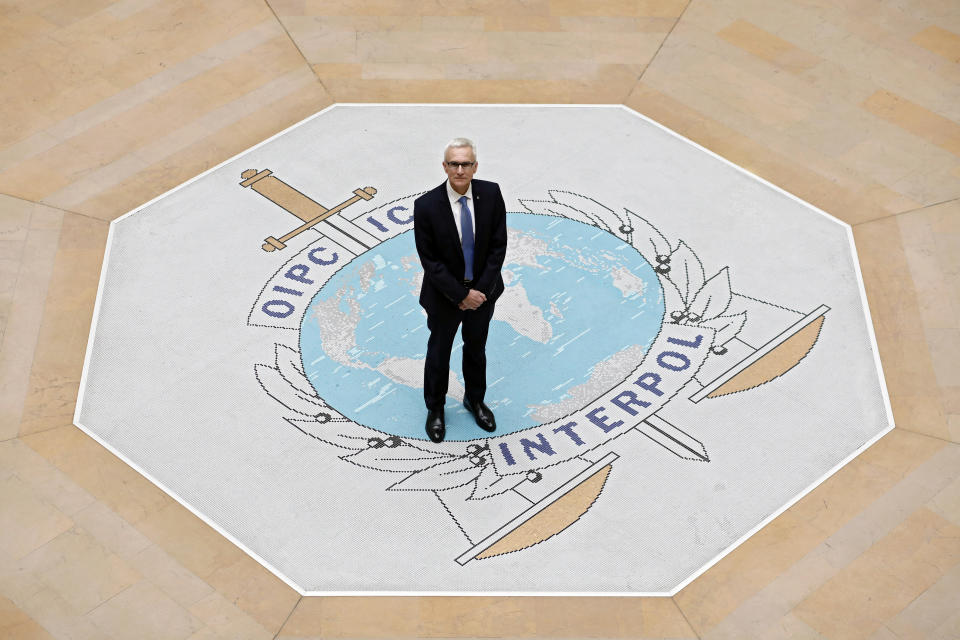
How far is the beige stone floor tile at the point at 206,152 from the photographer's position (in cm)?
916

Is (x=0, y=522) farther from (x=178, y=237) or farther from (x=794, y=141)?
(x=794, y=141)

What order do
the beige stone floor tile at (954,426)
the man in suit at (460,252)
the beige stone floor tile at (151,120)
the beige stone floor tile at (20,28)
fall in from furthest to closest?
the beige stone floor tile at (20,28), the beige stone floor tile at (151,120), the beige stone floor tile at (954,426), the man in suit at (460,252)

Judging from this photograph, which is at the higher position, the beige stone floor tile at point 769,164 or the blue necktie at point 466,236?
the blue necktie at point 466,236

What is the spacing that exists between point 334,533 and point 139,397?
1802 mm

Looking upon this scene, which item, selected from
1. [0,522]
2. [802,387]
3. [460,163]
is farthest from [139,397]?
[802,387]

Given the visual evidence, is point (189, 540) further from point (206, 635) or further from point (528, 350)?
point (528, 350)

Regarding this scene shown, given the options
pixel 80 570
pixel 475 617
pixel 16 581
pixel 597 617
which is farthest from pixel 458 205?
pixel 16 581

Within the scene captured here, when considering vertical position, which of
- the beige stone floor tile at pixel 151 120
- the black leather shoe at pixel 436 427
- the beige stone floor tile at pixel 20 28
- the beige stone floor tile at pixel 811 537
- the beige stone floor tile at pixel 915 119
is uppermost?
the beige stone floor tile at pixel 20 28

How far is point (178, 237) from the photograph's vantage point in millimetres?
8844

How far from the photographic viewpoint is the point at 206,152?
960 centimetres

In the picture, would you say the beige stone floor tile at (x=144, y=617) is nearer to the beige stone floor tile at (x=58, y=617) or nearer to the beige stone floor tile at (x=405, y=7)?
the beige stone floor tile at (x=58, y=617)

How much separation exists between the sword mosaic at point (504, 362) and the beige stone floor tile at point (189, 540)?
A: 3.4 inches

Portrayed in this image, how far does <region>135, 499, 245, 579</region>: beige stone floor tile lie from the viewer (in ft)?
21.8

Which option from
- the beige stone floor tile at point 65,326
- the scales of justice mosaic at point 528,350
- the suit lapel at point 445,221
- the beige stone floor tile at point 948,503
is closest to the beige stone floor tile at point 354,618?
the scales of justice mosaic at point 528,350
